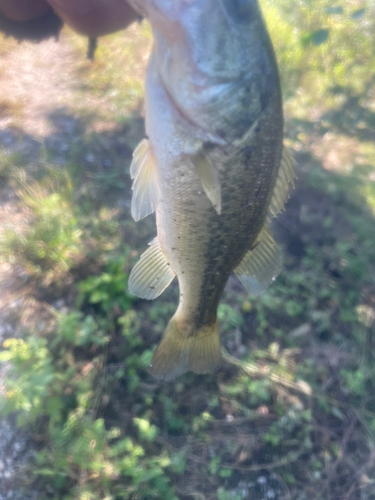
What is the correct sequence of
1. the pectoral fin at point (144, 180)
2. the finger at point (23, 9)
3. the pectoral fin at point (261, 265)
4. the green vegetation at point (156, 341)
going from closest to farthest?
the pectoral fin at point (144, 180), the pectoral fin at point (261, 265), the finger at point (23, 9), the green vegetation at point (156, 341)

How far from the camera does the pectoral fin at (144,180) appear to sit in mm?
1199

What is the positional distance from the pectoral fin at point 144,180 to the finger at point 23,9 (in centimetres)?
107

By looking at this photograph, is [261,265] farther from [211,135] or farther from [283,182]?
[211,135]

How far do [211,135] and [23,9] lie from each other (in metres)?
1.35

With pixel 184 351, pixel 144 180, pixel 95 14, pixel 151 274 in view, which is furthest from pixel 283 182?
pixel 95 14

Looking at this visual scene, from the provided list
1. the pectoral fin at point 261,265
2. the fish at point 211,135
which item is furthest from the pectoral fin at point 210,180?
the pectoral fin at point 261,265

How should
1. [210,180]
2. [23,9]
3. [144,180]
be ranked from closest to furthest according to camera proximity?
[210,180] → [144,180] → [23,9]

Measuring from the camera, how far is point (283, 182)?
1.26 meters

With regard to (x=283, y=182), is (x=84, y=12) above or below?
above

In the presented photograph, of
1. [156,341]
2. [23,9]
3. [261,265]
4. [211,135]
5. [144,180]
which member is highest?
[23,9]

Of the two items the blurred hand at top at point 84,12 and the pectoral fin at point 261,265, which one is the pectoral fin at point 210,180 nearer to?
the pectoral fin at point 261,265

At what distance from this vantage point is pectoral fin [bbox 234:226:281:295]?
1382 mm

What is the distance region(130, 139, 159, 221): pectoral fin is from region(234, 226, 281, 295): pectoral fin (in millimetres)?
479

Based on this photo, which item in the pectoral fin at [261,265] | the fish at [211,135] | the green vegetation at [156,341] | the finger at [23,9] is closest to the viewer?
the fish at [211,135]
